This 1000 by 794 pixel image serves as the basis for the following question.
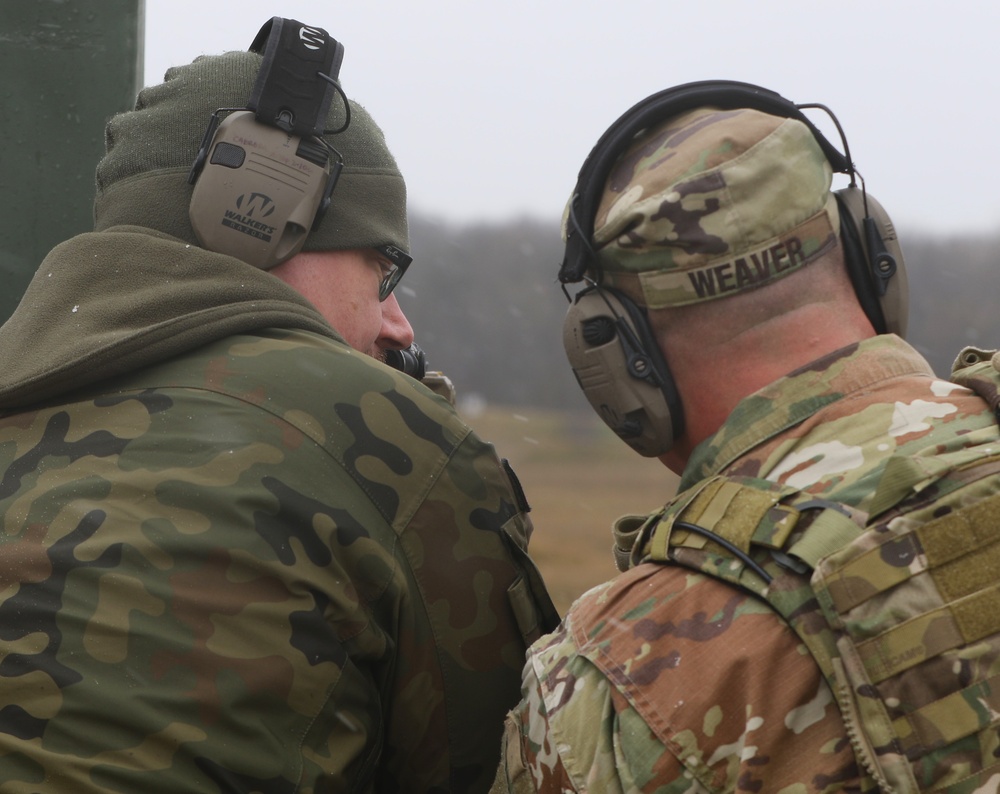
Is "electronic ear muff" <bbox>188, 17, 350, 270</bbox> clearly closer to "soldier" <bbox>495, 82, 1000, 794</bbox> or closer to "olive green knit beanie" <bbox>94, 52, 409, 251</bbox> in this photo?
"olive green knit beanie" <bbox>94, 52, 409, 251</bbox>

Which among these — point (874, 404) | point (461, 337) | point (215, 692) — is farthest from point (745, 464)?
point (461, 337)

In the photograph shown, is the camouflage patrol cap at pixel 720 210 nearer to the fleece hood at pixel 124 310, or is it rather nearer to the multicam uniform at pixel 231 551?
the multicam uniform at pixel 231 551

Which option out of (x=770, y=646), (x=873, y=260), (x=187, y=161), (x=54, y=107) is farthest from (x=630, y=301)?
(x=54, y=107)

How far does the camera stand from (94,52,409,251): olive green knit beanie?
292 cm

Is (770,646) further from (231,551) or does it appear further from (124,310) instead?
(124,310)

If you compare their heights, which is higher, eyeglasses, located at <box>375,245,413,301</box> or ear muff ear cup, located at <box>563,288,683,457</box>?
ear muff ear cup, located at <box>563,288,683,457</box>

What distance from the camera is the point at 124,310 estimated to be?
2.52 metres

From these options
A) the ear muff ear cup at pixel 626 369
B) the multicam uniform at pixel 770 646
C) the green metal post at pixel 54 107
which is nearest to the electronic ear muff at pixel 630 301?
the ear muff ear cup at pixel 626 369

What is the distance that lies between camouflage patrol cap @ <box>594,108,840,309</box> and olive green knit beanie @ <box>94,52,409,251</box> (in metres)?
0.87

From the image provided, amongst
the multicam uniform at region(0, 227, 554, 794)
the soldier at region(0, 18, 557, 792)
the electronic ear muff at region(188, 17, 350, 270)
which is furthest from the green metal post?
the multicam uniform at region(0, 227, 554, 794)

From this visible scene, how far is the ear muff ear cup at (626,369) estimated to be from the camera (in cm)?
246

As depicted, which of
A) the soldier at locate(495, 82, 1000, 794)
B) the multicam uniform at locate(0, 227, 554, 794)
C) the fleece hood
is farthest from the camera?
the fleece hood

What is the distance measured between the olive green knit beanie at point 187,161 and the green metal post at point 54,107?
491mm

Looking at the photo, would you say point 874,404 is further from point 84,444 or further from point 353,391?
point 84,444
